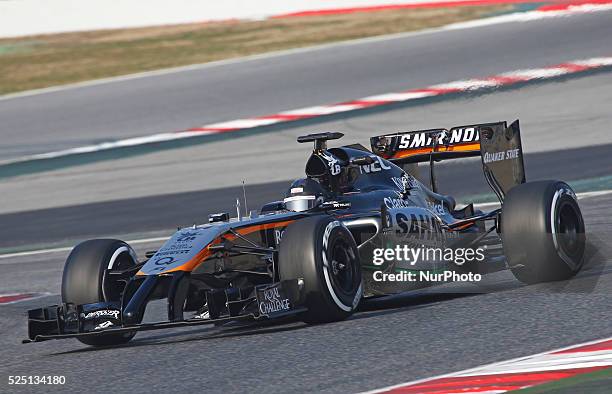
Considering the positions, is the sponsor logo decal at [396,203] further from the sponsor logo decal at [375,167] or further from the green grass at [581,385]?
the green grass at [581,385]

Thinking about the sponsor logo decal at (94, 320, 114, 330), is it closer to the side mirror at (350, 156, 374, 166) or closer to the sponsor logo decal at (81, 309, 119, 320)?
the sponsor logo decal at (81, 309, 119, 320)

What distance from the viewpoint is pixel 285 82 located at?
773 inches

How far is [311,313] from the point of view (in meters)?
6.89

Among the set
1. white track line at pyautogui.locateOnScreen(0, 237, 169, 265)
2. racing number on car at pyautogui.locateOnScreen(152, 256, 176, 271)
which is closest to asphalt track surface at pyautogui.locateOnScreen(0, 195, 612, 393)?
racing number on car at pyautogui.locateOnScreen(152, 256, 176, 271)

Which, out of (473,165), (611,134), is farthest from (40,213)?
(611,134)

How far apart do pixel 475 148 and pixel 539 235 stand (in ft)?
5.26

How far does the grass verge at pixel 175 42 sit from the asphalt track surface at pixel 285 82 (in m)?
1.19

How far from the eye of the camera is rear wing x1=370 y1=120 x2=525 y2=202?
8.73 metres

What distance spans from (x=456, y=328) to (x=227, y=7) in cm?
2006

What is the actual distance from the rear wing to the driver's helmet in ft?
4.47

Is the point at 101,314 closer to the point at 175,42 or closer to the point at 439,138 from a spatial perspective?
the point at 439,138

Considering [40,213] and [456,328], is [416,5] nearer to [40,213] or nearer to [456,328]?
[40,213]

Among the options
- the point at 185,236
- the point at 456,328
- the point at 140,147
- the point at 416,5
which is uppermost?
the point at 416,5

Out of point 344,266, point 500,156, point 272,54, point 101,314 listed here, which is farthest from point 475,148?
point 272,54
